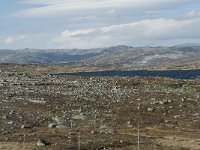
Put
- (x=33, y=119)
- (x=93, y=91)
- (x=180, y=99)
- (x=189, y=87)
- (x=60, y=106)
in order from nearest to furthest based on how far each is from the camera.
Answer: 1. (x=33, y=119)
2. (x=60, y=106)
3. (x=180, y=99)
4. (x=93, y=91)
5. (x=189, y=87)

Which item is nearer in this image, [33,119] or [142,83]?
[33,119]

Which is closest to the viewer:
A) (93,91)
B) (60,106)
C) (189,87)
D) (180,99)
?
(60,106)

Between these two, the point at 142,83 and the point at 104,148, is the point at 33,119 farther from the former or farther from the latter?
the point at 142,83

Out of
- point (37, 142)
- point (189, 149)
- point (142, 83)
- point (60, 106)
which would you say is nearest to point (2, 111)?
point (60, 106)

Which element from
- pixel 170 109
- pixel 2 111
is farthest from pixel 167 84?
pixel 2 111

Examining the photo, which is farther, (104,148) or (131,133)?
(131,133)

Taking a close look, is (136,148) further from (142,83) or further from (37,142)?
(142,83)
